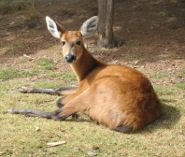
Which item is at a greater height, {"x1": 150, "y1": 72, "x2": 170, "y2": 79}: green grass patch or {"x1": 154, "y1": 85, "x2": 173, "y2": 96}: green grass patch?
{"x1": 154, "y1": 85, "x2": 173, "y2": 96}: green grass patch

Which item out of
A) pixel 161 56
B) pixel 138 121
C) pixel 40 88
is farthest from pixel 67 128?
pixel 161 56

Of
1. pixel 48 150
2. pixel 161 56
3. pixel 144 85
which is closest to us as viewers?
pixel 48 150

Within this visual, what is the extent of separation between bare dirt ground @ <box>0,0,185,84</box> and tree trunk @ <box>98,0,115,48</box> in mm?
204

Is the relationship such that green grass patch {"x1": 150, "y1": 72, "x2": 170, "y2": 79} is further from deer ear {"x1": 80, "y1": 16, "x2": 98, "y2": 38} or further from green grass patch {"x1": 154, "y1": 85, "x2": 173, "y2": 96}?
deer ear {"x1": 80, "y1": 16, "x2": 98, "y2": 38}

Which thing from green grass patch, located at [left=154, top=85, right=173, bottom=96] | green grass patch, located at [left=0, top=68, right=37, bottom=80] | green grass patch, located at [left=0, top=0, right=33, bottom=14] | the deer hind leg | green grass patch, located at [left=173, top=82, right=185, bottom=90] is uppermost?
the deer hind leg

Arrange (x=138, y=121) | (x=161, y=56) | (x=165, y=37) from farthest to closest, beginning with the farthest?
(x=165, y=37)
(x=161, y=56)
(x=138, y=121)

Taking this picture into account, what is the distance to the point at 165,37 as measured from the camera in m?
10.1

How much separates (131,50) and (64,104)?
3.84 meters

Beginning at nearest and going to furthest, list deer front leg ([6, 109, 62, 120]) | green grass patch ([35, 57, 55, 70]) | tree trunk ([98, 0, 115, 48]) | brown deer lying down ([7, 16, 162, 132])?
brown deer lying down ([7, 16, 162, 132])
deer front leg ([6, 109, 62, 120])
green grass patch ([35, 57, 55, 70])
tree trunk ([98, 0, 115, 48])

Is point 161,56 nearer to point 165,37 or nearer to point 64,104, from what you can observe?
point 165,37

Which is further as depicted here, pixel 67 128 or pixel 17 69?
pixel 17 69

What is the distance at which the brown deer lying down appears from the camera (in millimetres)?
5152

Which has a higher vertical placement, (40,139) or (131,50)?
(40,139)

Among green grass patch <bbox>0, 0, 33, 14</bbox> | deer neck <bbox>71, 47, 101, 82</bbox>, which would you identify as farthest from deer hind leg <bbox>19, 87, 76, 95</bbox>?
green grass patch <bbox>0, 0, 33, 14</bbox>
